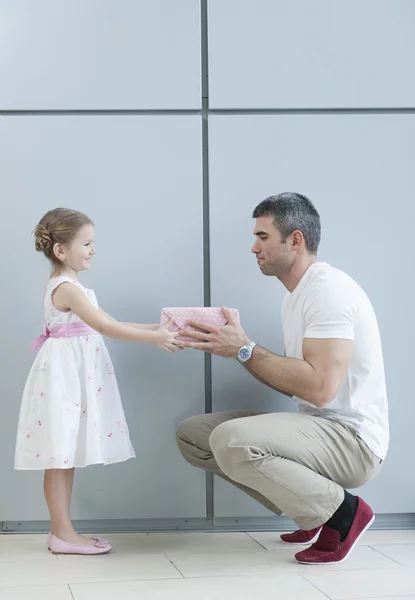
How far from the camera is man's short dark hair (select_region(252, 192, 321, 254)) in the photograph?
250cm

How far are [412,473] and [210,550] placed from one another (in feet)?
2.67

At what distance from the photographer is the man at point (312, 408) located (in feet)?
7.30

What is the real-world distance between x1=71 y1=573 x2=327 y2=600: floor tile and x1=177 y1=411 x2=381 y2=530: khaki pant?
215mm

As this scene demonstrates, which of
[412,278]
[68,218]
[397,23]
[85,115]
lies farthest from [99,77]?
[412,278]

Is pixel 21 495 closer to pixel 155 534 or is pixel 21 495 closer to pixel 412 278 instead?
pixel 155 534

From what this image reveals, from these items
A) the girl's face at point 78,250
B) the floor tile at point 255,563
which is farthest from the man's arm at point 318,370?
the girl's face at point 78,250

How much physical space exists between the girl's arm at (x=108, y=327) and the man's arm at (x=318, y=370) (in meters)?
0.38

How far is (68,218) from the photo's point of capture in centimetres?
249

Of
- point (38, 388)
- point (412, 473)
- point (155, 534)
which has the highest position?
point (38, 388)

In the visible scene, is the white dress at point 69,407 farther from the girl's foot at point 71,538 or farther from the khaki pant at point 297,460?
the khaki pant at point 297,460

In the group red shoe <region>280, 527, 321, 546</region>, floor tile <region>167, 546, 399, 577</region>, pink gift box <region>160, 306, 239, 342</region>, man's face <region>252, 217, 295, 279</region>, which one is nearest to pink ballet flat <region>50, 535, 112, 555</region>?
floor tile <region>167, 546, 399, 577</region>

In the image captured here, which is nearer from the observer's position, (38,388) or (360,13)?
(38,388)

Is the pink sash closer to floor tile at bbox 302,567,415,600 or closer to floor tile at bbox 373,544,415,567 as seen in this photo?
floor tile at bbox 302,567,415,600

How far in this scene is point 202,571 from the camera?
221cm
